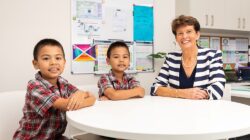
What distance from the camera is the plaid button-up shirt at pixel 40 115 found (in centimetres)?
140

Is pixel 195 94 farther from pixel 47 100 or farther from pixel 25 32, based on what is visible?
pixel 25 32

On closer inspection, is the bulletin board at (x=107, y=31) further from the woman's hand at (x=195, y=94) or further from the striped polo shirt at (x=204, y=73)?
the woman's hand at (x=195, y=94)

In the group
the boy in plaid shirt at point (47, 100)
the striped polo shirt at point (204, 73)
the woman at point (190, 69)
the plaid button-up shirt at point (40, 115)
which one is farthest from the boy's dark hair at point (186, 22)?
the plaid button-up shirt at point (40, 115)

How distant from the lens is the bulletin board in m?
2.44

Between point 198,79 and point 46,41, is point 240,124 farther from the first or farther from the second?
point 46,41

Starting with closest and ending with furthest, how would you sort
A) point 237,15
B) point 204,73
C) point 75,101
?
point 75,101, point 204,73, point 237,15

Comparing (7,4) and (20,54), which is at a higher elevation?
(7,4)

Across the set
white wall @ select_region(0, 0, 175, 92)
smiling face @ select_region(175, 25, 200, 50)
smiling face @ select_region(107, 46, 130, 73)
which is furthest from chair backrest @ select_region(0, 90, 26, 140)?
smiling face @ select_region(175, 25, 200, 50)

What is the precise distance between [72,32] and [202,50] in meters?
1.11

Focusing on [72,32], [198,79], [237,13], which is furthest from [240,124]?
[237,13]

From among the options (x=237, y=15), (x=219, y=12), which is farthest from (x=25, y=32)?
(x=237, y=15)

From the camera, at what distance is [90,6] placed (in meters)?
2.49

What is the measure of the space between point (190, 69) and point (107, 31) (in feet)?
3.09

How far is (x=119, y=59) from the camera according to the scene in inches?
78.9
